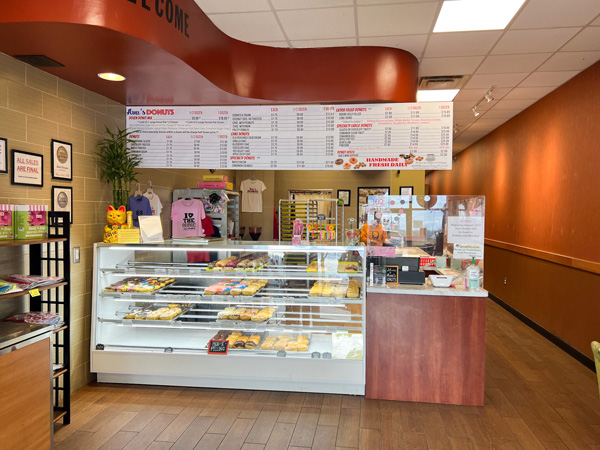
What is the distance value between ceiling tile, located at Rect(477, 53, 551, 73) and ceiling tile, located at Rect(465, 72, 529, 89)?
0.14 meters

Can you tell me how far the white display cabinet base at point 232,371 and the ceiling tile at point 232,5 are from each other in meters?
2.93

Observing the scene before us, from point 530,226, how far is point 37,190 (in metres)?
6.35

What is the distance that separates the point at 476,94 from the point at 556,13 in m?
2.36

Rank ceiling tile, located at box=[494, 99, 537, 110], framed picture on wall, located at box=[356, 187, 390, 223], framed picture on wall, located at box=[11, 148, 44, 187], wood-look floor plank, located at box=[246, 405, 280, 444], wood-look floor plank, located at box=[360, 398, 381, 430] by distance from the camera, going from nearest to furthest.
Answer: wood-look floor plank, located at box=[246, 405, 280, 444]
framed picture on wall, located at box=[11, 148, 44, 187]
wood-look floor plank, located at box=[360, 398, 381, 430]
ceiling tile, located at box=[494, 99, 537, 110]
framed picture on wall, located at box=[356, 187, 390, 223]

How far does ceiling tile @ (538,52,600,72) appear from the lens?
4250 mm

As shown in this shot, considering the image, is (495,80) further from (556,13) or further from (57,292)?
(57,292)

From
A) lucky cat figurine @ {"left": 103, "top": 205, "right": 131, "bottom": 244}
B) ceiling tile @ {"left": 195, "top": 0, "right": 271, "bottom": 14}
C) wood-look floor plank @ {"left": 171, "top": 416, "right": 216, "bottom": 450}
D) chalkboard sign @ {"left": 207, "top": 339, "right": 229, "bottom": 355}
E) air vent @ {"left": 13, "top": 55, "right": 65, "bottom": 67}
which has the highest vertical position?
ceiling tile @ {"left": 195, "top": 0, "right": 271, "bottom": 14}

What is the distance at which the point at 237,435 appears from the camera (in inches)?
121

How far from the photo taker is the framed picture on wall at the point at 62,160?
11.5 ft

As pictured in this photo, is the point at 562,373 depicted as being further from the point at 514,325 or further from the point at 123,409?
the point at 123,409

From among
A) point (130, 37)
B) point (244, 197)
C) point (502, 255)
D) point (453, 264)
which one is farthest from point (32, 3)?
point (502, 255)

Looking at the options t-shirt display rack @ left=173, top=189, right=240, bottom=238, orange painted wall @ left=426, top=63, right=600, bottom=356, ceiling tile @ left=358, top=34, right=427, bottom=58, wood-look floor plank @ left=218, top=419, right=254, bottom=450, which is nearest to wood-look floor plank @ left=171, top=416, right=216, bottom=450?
wood-look floor plank @ left=218, top=419, right=254, bottom=450

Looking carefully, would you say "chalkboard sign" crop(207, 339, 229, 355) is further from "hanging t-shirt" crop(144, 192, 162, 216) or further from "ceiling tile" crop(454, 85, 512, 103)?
"ceiling tile" crop(454, 85, 512, 103)

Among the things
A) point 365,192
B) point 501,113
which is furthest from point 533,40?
point 365,192
